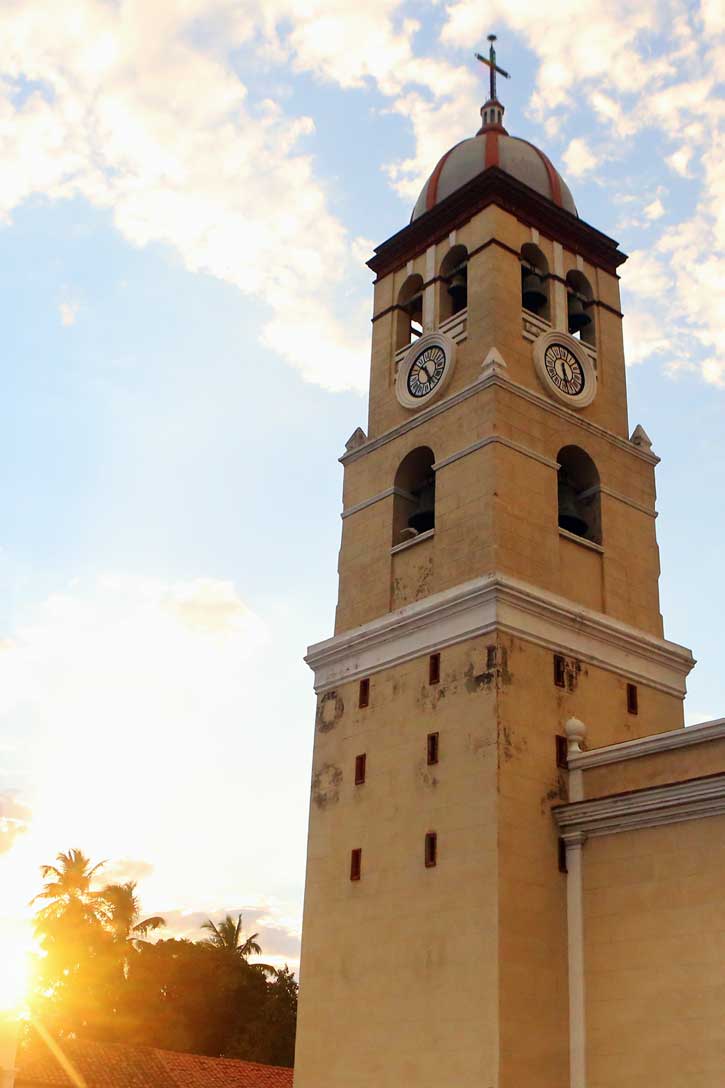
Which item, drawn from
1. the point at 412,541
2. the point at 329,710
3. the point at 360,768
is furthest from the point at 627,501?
the point at 360,768

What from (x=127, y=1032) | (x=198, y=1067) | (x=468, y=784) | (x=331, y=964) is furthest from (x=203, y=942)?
(x=468, y=784)

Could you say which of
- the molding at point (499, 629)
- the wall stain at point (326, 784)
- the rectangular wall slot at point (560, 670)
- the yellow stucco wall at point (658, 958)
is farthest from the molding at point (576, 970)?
the wall stain at point (326, 784)

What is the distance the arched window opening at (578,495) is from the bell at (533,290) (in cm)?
476

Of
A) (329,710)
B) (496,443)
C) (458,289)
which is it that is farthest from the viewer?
Answer: (458,289)

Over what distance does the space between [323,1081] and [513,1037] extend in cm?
531

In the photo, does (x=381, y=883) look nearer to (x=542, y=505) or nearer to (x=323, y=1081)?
(x=323, y=1081)

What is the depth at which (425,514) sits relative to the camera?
30781 millimetres

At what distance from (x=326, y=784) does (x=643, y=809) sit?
822 centimetres

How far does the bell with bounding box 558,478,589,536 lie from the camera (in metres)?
30.3

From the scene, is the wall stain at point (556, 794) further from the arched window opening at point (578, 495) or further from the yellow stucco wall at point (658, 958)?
the arched window opening at point (578, 495)

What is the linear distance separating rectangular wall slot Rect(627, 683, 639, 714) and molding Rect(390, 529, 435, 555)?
5860mm

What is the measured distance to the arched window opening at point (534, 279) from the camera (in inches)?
1299

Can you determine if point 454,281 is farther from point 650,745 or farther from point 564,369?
point 650,745

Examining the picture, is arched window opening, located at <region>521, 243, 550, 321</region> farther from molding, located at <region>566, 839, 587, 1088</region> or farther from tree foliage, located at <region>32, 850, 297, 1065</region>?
tree foliage, located at <region>32, 850, 297, 1065</region>
